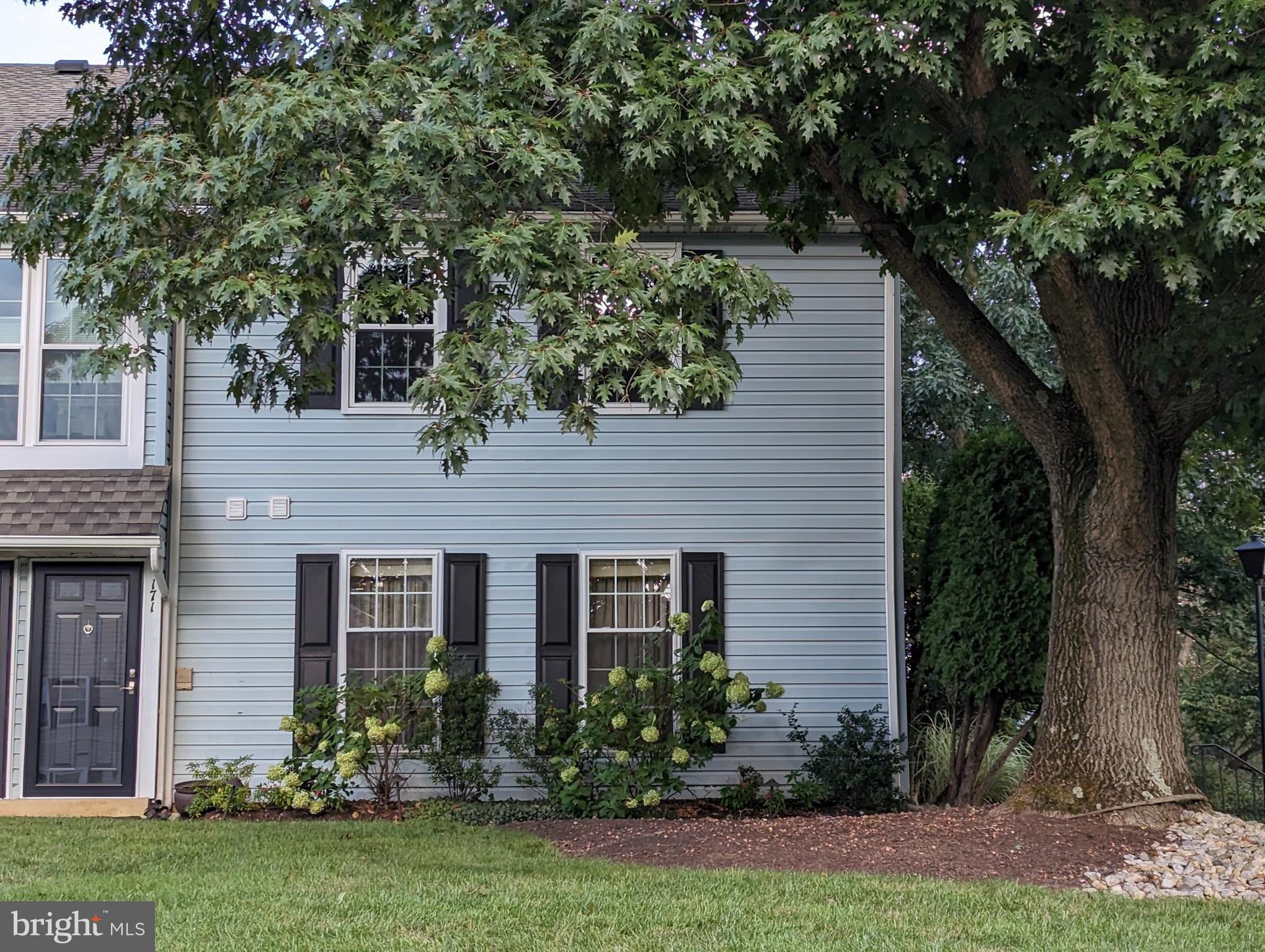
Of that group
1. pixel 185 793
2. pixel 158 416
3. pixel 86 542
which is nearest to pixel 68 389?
pixel 158 416

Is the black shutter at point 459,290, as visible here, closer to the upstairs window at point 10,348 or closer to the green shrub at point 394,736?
the green shrub at point 394,736

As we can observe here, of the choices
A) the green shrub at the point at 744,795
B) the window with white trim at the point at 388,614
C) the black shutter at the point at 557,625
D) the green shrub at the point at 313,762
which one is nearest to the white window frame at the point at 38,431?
the window with white trim at the point at 388,614

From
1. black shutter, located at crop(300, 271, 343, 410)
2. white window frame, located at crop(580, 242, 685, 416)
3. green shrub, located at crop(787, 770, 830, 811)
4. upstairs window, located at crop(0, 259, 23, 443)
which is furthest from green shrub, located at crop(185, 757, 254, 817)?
green shrub, located at crop(787, 770, 830, 811)

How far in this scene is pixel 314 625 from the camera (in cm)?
1012

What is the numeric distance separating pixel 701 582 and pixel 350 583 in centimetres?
297

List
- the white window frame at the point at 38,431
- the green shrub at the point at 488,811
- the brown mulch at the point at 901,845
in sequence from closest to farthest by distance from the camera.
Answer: the brown mulch at the point at 901,845 < the green shrub at the point at 488,811 < the white window frame at the point at 38,431

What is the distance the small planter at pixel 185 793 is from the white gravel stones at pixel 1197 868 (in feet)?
21.6

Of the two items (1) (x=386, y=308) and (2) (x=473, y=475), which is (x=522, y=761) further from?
(1) (x=386, y=308)

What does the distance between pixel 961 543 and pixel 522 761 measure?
3986 millimetres

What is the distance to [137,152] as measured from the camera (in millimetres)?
6258

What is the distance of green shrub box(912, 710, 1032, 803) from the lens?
10.4 metres

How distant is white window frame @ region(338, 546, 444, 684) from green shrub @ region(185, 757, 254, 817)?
3.53 feet

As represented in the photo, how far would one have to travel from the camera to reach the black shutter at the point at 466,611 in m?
10.1

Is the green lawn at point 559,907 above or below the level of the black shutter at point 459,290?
below
